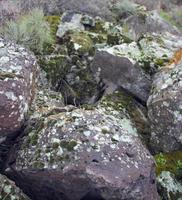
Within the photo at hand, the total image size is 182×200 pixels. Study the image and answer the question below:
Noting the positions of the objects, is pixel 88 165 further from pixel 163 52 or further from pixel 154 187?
pixel 163 52

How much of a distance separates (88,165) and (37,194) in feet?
Answer: 2.31

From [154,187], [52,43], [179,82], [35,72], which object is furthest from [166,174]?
[52,43]

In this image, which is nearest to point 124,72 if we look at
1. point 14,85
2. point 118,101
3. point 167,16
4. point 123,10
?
point 118,101

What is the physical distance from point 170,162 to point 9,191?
1973 mm

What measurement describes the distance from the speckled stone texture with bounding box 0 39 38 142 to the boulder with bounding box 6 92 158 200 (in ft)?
→ 0.84

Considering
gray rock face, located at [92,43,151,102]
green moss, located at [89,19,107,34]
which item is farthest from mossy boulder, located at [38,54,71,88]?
green moss, located at [89,19,107,34]

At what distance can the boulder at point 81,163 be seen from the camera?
436 centimetres

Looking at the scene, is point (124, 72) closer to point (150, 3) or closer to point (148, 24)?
point (148, 24)

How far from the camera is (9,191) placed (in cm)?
437

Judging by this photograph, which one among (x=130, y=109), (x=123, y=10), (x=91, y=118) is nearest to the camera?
(x=91, y=118)

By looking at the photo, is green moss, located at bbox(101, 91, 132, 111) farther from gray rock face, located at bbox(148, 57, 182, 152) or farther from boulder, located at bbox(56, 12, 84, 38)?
boulder, located at bbox(56, 12, 84, 38)

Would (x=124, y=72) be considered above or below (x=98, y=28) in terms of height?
above

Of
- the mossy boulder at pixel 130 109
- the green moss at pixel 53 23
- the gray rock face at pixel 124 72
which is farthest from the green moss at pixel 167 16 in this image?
the mossy boulder at pixel 130 109

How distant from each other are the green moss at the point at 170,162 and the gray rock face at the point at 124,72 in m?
1.02
